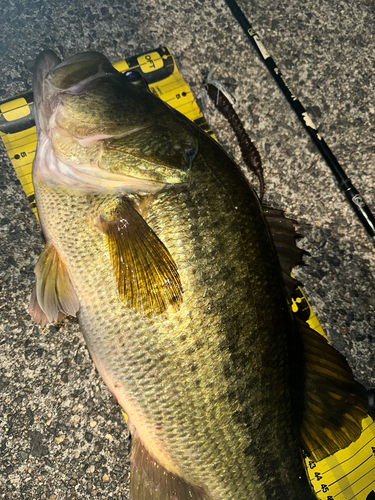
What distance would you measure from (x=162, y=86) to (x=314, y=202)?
1068 millimetres

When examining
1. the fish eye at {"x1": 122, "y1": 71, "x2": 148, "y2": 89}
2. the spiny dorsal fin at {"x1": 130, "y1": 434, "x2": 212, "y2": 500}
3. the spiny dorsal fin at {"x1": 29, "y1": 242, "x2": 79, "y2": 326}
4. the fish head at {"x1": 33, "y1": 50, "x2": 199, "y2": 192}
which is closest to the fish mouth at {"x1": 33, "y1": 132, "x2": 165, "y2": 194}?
the fish head at {"x1": 33, "y1": 50, "x2": 199, "y2": 192}

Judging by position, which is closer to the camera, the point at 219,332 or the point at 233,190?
the point at 219,332

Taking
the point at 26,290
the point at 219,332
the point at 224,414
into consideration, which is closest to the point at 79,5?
the point at 26,290

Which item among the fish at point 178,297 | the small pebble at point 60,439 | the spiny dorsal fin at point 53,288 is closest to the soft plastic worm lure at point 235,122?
the fish at point 178,297

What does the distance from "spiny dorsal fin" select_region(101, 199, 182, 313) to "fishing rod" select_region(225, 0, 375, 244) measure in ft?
4.23

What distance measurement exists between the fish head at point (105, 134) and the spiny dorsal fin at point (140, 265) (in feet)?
0.47

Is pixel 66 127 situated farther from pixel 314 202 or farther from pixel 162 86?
pixel 314 202

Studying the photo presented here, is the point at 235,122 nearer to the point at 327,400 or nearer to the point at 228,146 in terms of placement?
the point at 228,146

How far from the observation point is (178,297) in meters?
1.21

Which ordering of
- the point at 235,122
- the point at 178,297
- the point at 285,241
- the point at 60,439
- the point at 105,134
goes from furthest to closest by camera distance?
the point at 235,122, the point at 60,439, the point at 285,241, the point at 105,134, the point at 178,297

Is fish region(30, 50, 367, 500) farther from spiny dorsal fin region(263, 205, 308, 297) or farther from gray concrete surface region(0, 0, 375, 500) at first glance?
gray concrete surface region(0, 0, 375, 500)

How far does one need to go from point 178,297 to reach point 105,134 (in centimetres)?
68

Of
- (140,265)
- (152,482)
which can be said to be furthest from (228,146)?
(152,482)

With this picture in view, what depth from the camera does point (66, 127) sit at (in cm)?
137
